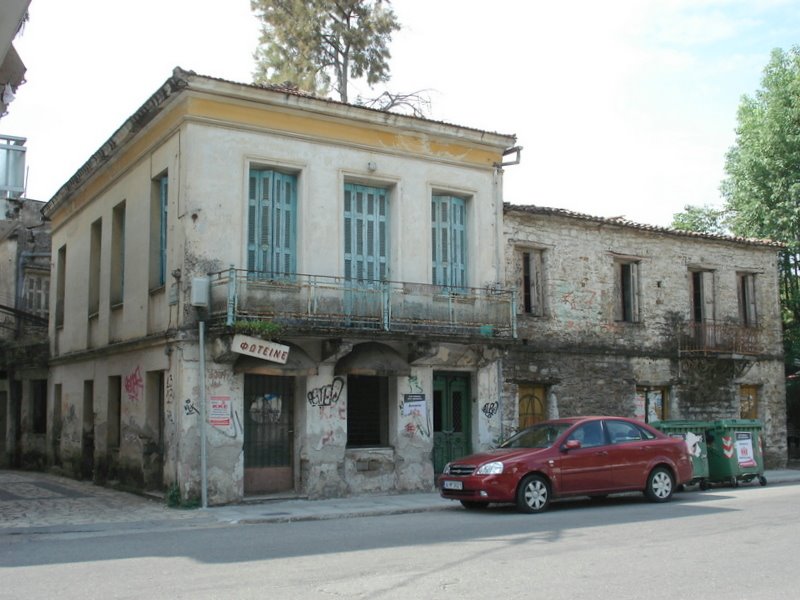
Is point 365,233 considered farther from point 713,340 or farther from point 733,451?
point 713,340

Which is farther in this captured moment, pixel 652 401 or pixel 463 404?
pixel 652 401

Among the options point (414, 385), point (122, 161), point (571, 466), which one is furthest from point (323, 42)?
point (571, 466)

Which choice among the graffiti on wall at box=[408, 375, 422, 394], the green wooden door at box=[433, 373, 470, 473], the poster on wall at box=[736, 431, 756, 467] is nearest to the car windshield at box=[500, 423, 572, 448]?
the graffiti on wall at box=[408, 375, 422, 394]

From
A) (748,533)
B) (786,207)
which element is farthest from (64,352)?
(786,207)

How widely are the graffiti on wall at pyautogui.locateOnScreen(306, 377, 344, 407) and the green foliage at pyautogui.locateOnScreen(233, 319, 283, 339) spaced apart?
180 centimetres

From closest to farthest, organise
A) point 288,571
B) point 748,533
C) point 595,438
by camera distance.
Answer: point 288,571 → point 748,533 → point 595,438

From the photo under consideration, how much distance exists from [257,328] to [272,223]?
2.56m

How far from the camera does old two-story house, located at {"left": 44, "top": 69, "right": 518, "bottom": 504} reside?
48.5 feet

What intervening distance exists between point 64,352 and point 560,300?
1236 cm

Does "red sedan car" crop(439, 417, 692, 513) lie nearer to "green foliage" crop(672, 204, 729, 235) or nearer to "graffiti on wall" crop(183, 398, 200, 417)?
"graffiti on wall" crop(183, 398, 200, 417)

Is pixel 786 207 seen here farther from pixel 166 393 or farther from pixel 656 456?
pixel 166 393

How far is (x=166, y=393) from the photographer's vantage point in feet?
49.8

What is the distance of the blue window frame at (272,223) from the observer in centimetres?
1566

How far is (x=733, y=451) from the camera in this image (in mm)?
17688
